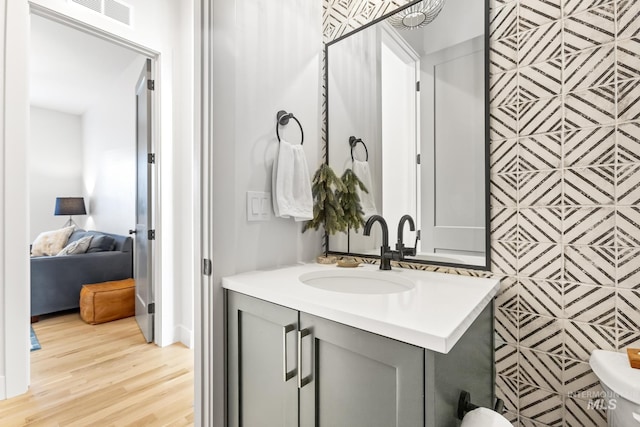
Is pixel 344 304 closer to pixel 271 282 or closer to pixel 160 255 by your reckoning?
pixel 271 282

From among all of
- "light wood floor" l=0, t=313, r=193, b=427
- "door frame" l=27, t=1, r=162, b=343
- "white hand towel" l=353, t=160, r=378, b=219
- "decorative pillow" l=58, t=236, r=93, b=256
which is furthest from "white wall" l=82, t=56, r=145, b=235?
"white hand towel" l=353, t=160, r=378, b=219

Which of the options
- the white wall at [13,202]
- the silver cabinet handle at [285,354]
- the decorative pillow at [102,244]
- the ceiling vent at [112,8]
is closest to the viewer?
the silver cabinet handle at [285,354]

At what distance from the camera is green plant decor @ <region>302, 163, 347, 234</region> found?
1.55 metres

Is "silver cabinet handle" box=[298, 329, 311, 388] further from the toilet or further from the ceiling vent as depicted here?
the ceiling vent

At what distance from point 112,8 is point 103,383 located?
2461mm

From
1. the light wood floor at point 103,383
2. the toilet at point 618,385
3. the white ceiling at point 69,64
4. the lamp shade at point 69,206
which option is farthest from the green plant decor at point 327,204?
the lamp shade at point 69,206

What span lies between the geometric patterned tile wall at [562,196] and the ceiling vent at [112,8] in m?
2.37

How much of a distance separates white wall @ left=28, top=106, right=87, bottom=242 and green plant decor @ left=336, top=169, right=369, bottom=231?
18.5 ft

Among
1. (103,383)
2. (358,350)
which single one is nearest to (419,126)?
(358,350)

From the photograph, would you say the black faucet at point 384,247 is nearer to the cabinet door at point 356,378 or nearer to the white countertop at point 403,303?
the white countertop at point 403,303

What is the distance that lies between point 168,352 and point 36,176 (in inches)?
179

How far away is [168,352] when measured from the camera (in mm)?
2416

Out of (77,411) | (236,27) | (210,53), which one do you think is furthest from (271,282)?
(77,411)

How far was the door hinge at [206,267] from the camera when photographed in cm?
119
